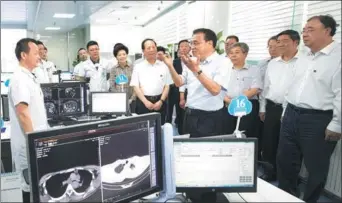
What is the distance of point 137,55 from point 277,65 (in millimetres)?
3536

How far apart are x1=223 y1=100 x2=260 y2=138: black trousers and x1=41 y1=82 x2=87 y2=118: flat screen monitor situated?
1521 millimetres

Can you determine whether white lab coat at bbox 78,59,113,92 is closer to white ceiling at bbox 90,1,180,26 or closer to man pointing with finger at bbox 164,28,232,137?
man pointing with finger at bbox 164,28,232,137

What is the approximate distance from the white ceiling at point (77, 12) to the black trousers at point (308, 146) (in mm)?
5025

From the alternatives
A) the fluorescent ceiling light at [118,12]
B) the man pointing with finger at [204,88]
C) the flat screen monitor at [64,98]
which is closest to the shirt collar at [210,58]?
the man pointing with finger at [204,88]

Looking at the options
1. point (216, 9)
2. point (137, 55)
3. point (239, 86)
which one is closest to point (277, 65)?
point (239, 86)

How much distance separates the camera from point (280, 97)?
2.79 meters

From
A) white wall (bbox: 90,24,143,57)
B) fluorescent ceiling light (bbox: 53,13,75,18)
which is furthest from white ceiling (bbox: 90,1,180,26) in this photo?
fluorescent ceiling light (bbox: 53,13,75,18)

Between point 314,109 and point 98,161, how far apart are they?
1.69 metres

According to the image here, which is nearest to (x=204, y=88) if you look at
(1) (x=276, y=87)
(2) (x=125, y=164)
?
(1) (x=276, y=87)

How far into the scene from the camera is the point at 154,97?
11.5 feet

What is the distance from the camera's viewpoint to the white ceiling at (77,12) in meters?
6.50

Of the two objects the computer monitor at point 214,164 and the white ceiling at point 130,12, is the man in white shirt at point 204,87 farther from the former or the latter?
the white ceiling at point 130,12

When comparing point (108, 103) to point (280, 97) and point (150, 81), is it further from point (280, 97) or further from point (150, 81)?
point (280, 97)

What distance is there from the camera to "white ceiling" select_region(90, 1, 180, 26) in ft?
21.9
